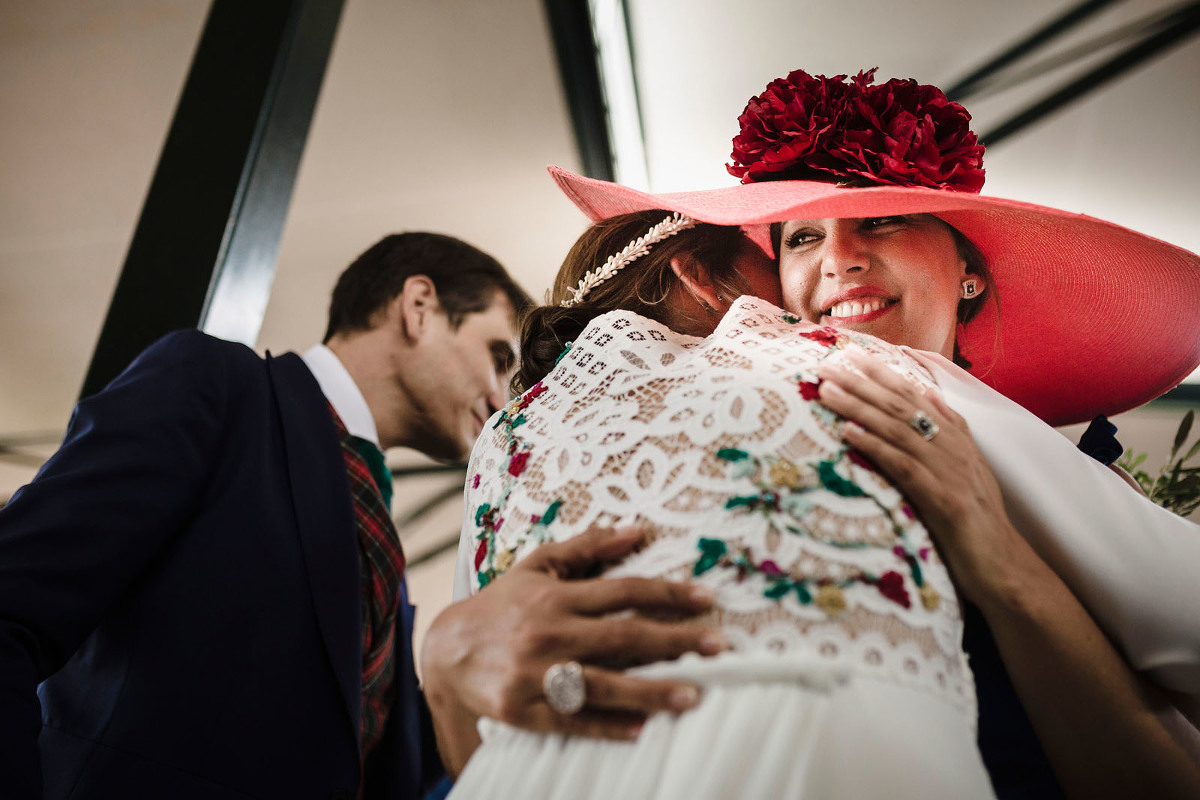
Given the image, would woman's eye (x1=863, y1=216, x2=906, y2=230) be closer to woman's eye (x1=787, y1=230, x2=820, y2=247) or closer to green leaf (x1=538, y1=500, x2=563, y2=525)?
woman's eye (x1=787, y1=230, x2=820, y2=247)

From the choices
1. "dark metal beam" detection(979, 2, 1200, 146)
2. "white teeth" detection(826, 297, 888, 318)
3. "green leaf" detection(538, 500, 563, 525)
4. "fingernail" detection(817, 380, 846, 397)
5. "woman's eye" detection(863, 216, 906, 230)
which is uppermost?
"dark metal beam" detection(979, 2, 1200, 146)

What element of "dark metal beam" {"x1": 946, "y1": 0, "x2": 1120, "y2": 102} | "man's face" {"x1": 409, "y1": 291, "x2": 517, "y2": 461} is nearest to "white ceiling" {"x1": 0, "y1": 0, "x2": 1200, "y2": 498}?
"dark metal beam" {"x1": 946, "y1": 0, "x2": 1120, "y2": 102}

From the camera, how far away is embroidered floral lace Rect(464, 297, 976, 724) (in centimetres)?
57

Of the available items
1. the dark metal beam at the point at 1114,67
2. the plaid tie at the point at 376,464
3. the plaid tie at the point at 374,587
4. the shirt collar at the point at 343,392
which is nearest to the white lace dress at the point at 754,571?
the plaid tie at the point at 374,587

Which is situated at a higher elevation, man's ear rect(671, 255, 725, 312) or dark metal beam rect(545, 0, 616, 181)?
dark metal beam rect(545, 0, 616, 181)

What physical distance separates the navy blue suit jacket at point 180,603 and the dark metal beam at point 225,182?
0.60 m

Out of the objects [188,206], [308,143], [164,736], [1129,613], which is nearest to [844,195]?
[1129,613]

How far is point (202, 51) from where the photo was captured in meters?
1.94

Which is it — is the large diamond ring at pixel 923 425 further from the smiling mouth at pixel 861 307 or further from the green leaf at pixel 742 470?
the smiling mouth at pixel 861 307

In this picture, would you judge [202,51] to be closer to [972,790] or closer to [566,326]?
[566,326]

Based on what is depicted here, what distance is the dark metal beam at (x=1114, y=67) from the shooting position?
1.68 metres

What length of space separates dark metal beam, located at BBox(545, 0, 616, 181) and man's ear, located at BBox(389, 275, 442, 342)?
0.90 meters

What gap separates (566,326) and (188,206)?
1.22 m

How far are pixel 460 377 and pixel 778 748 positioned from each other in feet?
5.20
